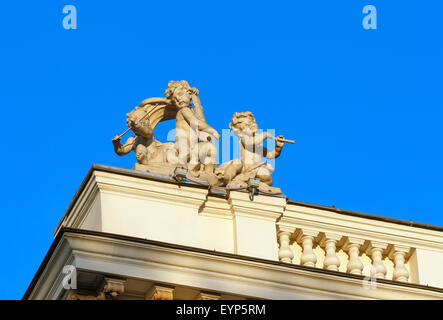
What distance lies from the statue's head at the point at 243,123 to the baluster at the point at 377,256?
288 cm

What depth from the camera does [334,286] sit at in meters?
20.5

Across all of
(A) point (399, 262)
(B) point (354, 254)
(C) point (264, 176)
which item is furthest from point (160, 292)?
(A) point (399, 262)

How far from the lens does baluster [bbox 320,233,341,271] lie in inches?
837

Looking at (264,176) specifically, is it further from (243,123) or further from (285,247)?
(285,247)

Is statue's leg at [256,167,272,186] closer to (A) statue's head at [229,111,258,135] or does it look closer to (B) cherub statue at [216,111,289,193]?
(B) cherub statue at [216,111,289,193]

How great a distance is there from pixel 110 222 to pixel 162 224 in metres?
0.84

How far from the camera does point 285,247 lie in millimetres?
21203

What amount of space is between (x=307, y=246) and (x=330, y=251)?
39 cm

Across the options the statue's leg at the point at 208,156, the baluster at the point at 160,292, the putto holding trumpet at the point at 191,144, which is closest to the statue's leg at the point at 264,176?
the putto holding trumpet at the point at 191,144
